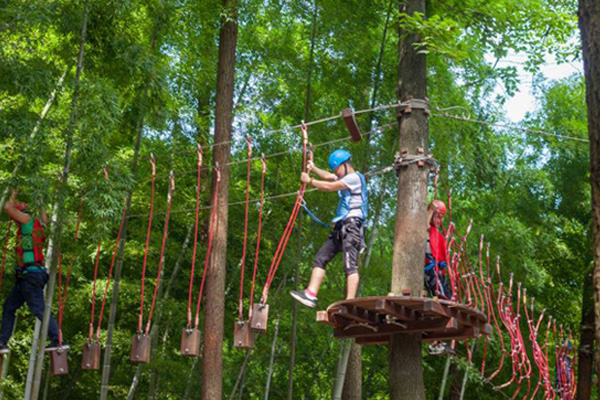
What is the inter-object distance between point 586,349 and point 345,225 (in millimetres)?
7926

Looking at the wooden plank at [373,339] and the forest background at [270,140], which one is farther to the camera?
the forest background at [270,140]

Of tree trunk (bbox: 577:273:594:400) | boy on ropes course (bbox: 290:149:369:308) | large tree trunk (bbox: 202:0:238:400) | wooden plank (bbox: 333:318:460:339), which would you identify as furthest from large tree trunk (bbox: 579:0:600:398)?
tree trunk (bbox: 577:273:594:400)

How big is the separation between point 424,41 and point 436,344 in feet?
7.75

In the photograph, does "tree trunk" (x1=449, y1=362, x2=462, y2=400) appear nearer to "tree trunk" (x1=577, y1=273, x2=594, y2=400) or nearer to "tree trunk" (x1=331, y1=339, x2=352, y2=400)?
"tree trunk" (x1=577, y1=273, x2=594, y2=400)

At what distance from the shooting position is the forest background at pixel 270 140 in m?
6.35

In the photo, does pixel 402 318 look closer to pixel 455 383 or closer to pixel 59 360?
pixel 59 360

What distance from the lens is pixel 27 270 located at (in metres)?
6.05

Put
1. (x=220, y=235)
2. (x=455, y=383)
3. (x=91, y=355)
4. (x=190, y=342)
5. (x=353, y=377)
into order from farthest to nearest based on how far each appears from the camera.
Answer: (x=455, y=383)
(x=353, y=377)
(x=220, y=235)
(x=91, y=355)
(x=190, y=342)

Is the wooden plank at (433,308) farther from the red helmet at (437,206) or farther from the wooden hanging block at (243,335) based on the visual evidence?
the red helmet at (437,206)

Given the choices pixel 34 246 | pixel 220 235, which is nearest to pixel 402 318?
pixel 34 246

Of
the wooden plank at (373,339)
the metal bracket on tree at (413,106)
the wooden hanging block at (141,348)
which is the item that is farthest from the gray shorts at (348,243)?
the wooden hanging block at (141,348)

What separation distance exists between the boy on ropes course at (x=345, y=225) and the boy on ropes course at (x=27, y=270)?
6.44ft

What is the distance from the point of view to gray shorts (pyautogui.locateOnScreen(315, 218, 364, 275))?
5262mm

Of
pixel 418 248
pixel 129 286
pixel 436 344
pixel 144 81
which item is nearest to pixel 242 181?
pixel 129 286
